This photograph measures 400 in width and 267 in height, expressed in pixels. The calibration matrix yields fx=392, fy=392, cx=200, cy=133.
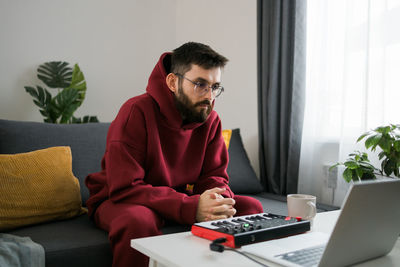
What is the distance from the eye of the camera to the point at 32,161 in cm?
162

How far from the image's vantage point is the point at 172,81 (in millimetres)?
1626

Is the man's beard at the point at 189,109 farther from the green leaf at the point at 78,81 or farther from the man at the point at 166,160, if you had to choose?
the green leaf at the point at 78,81

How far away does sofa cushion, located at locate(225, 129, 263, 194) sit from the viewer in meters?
2.37

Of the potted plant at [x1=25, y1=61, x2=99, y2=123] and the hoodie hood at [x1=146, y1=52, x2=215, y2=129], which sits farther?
the potted plant at [x1=25, y1=61, x2=99, y2=123]

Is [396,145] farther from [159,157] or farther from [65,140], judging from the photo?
[65,140]

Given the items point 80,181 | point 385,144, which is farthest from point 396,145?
point 80,181

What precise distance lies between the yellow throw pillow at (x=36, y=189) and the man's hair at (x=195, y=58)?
0.66m

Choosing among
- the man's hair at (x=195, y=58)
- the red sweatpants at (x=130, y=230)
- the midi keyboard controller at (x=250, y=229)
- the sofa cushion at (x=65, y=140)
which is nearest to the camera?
the midi keyboard controller at (x=250, y=229)

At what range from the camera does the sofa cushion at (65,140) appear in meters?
1.80

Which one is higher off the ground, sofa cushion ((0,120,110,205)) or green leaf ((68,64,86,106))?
green leaf ((68,64,86,106))

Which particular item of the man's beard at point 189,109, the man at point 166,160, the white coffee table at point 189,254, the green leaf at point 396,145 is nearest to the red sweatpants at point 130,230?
the man at point 166,160

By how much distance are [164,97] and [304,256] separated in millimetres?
944

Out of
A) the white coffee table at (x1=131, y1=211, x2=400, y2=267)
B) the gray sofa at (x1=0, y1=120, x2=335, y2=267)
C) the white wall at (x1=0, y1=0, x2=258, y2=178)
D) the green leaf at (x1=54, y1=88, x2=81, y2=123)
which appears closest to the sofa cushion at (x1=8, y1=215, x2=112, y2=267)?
the gray sofa at (x1=0, y1=120, x2=335, y2=267)

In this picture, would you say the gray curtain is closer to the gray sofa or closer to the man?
the gray sofa
